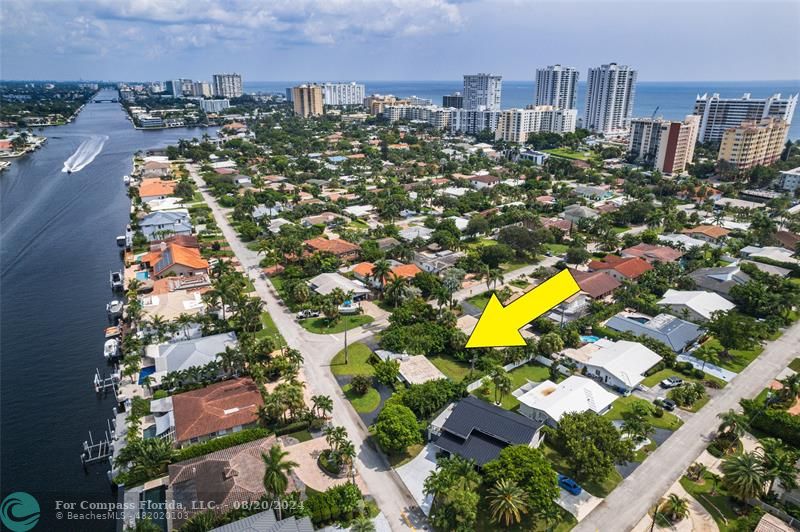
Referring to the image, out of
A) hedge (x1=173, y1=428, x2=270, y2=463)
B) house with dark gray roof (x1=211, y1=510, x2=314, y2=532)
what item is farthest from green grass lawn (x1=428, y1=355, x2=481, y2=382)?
house with dark gray roof (x1=211, y1=510, x2=314, y2=532)

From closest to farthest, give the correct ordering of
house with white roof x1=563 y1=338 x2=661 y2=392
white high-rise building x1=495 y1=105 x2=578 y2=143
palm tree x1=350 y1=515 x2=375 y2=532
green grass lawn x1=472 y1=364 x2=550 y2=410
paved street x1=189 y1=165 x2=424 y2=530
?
palm tree x1=350 y1=515 x2=375 y2=532 < paved street x1=189 y1=165 x2=424 y2=530 < green grass lawn x1=472 y1=364 x2=550 y2=410 < house with white roof x1=563 y1=338 x2=661 y2=392 < white high-rise building x1=495 y1=105 x2=578 y2=143

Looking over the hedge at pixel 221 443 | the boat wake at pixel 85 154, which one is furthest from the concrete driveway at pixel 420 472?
the boat wake at pixel 85 154

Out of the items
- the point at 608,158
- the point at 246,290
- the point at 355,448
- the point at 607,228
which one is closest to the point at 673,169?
the point at 608,158

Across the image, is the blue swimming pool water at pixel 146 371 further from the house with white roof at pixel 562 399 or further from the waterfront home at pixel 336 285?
the house with white roof at pixel 562 399

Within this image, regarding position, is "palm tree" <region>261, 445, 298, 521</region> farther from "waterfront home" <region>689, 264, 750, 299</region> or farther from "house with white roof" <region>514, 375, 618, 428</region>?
"waterfront home" <region>689, 264, 750, 299</region>

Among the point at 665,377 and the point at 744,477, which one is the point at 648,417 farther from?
the point at 744,477

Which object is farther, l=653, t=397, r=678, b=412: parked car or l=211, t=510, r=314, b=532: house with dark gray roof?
l=653, t=397, r=678, b=412: parked car
